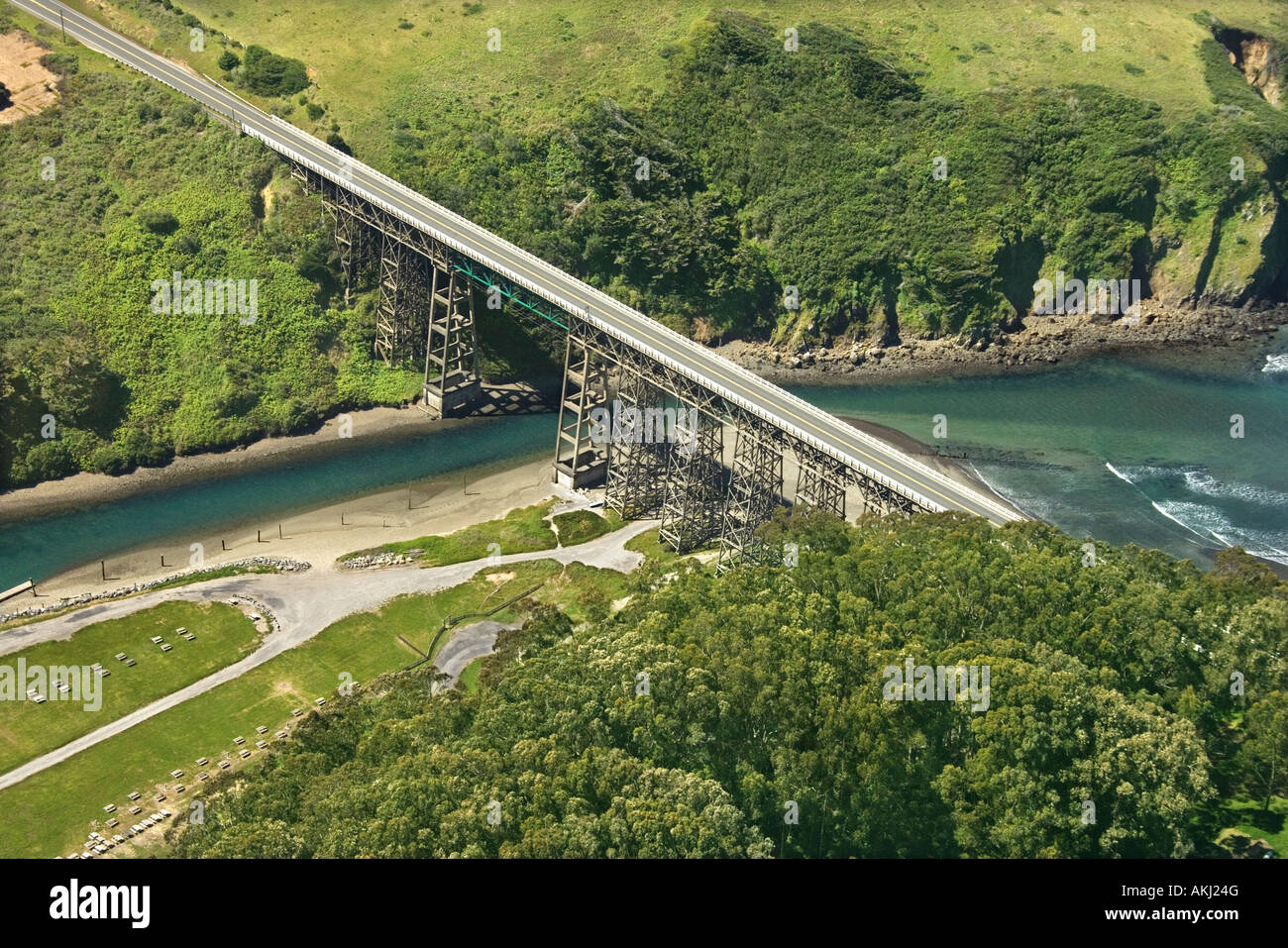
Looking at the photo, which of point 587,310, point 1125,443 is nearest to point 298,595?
point 587,310

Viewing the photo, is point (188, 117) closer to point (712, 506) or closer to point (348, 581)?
point (348, 581)

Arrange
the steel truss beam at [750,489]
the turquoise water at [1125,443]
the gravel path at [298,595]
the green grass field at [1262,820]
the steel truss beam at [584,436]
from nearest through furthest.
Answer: the green grass field at [1262,820]
the gravel path at [298,595]
the steel truss beam at [750,489]
the turquoise water at [1125,443]
the steel truss beam at [584,436]

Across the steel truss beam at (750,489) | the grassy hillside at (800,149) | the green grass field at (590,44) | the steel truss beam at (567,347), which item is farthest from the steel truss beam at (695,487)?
the green grass field at (590,44)

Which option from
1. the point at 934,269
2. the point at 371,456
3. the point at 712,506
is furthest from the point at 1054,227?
the point at 371,456

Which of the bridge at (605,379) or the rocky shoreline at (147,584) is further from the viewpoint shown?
the bridge at (605,379)

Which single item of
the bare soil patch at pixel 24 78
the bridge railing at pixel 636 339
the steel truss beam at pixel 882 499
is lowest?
the steel truss beam at pixel 882 499

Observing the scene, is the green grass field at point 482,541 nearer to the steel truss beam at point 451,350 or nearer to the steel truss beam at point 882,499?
the steel truss beam at point 451,350

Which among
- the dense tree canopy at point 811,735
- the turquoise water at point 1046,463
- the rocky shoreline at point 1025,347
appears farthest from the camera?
the rocky shoreline at point 1025,347

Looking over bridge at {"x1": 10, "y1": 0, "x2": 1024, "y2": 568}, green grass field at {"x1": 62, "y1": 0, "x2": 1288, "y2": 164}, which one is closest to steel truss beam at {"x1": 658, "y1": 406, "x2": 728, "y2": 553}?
bridge at {"x1": 10, "y1": 0, "x2": 1024, "y2": 568}

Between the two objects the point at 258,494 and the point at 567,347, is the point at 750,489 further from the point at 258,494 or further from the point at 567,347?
the point at 258,494
